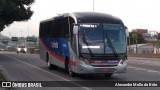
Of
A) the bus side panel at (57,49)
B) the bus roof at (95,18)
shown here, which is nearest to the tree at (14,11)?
the bus side panel at (57,49)

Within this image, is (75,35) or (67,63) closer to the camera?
(75,35)

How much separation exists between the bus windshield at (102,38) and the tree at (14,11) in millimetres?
23470

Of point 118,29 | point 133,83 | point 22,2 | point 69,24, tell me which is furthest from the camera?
point 22,2

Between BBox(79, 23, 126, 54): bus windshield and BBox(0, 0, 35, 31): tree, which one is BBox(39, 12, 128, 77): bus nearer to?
BBox(79, 23, 126, 54): bus windshield

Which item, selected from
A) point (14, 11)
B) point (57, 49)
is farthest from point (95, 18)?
point (14, 11)

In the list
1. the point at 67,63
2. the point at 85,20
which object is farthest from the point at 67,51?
the point at 85,20

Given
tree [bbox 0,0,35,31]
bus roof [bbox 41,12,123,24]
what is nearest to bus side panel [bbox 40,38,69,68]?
bus roof [bbox 41,12,123,24]

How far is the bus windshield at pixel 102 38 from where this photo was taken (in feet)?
59.7

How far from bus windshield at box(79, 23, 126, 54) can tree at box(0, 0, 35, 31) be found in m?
23.5

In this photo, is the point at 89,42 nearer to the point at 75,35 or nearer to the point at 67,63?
the point at 75,35

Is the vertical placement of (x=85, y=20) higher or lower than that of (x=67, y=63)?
higher

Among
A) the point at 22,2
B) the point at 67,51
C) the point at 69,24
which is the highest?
the point at 22,2

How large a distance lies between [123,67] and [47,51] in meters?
8.97

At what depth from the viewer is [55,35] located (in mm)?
23656
